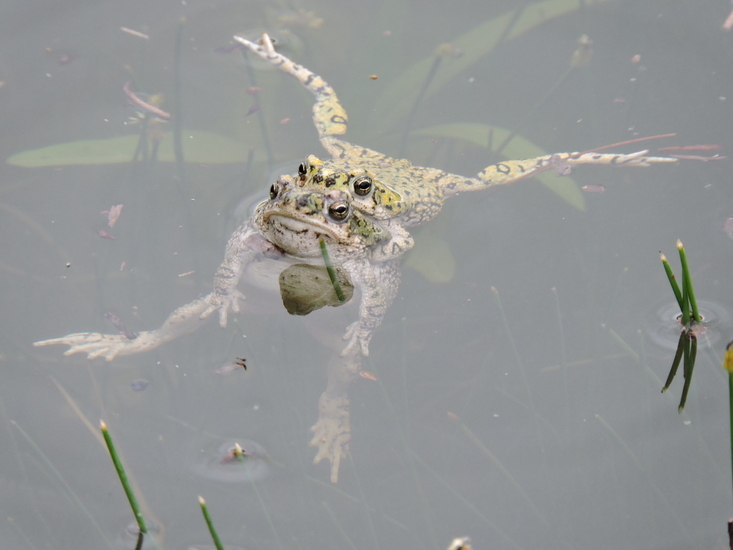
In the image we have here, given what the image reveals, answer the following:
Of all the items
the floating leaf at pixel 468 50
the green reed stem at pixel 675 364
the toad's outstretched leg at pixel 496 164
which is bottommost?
the green reed stem at pixel 675 364

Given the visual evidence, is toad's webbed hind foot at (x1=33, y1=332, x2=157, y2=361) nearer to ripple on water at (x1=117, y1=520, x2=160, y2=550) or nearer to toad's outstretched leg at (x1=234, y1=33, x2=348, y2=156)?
ripple on water at (x1=117, y1=520, x2=160, y2=550)

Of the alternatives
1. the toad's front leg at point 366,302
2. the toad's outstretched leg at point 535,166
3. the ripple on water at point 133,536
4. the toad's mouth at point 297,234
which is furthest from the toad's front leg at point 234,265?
the toad's outstretched leg at point 535,166

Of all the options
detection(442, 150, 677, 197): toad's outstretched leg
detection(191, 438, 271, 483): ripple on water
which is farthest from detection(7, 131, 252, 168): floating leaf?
detection(191, 438, 271, 483): ripple on water

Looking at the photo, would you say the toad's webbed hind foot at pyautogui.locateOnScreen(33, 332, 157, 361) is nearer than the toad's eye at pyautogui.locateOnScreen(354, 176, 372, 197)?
No

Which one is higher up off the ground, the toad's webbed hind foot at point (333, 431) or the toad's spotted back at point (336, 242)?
the toad's spotted back at point (336, 242)

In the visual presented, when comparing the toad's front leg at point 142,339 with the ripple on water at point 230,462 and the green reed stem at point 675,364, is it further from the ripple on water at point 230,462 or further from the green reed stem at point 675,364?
the green reed stem at point 675,364

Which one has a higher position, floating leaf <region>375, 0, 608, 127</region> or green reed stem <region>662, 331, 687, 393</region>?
floating leaf <region>375, 0, 608, 127</region>

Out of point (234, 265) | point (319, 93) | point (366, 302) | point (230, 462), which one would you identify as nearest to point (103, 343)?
point (234, 265)
